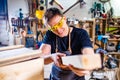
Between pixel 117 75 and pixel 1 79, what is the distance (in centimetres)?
360

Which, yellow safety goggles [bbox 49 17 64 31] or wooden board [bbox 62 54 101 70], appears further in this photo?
yellow safety goggles [bbox 49 17 64 31]

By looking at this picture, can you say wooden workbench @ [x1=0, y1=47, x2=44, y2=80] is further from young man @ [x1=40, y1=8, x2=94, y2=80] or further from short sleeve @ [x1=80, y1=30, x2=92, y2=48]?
short sleeve @ [x1=80, y1=30, x2=92, y2=48]

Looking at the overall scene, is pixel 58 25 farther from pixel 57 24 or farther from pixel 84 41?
pixel 84 41

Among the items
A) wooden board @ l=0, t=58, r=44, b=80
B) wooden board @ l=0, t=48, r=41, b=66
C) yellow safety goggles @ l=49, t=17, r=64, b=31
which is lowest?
wooden board @ l=0, t=58, r=44, b=80

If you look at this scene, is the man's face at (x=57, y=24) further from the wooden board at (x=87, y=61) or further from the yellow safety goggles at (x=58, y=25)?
the wooden board at (x=87, y=61)

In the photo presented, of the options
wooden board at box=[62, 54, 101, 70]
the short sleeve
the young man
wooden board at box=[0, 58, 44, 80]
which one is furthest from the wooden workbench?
the short sleeve

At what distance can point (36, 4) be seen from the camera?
4.67 meters

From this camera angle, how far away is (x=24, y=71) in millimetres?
641

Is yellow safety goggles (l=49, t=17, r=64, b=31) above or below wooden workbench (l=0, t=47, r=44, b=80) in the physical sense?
above

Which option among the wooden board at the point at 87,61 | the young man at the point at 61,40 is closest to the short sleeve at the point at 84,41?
the young man at the point at 61,40

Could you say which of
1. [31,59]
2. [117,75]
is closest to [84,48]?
[31,59]

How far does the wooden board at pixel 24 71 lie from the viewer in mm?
588

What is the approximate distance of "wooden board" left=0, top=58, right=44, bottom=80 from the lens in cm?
59

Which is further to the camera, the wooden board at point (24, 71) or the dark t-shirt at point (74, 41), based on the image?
the dark t-shirt at point (74, 41)
